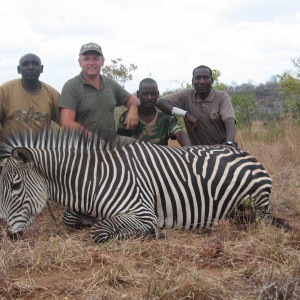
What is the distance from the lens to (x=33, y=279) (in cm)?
297

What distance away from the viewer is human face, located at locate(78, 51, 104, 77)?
211 inches

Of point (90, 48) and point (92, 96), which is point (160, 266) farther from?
point (90, 48)

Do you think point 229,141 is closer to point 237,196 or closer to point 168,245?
point 237,196

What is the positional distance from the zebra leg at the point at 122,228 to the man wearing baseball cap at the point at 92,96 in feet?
5.05

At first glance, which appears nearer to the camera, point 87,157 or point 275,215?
point 87,157

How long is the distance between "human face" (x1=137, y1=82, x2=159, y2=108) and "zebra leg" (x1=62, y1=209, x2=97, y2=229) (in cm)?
178

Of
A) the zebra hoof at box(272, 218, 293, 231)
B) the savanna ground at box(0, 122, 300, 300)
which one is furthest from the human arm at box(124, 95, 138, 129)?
the zebra hoof at box(272, 218, 293, 231)

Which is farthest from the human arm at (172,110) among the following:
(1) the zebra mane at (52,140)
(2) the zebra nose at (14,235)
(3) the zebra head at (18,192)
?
(2) the zebra nose at (14,235)

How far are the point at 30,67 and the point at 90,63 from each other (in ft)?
2.12

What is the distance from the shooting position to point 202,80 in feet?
19.6

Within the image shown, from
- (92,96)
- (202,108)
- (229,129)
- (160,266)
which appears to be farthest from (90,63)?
(160,266)

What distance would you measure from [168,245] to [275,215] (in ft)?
5.83

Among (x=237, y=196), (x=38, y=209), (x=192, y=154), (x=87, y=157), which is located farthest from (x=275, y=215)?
(x=38, y=209)

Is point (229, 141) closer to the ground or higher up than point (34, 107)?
closer to the ground
